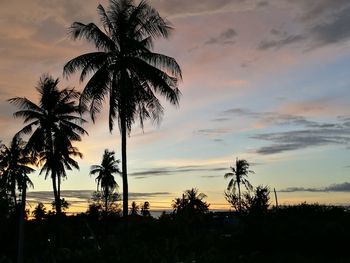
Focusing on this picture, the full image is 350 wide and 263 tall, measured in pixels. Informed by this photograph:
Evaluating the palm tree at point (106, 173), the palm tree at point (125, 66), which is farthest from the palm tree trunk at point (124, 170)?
the palm tree at point (106, 173)

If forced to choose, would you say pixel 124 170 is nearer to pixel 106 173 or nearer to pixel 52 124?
pixel 52 124

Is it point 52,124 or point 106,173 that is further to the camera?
point 106,173

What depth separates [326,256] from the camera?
17062 millimetres

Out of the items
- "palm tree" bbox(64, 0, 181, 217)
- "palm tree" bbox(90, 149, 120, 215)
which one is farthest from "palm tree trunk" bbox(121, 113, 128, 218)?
"palm tree" bbox(90, 149, 120, 215)

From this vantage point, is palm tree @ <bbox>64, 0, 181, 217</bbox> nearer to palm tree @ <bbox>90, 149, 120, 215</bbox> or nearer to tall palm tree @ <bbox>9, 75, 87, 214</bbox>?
tall palm tree @ <bbox>9, 75, 87, 214</bbox>

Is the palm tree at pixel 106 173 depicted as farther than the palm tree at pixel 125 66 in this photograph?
Yes

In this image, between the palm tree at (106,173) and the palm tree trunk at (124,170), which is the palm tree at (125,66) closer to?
the palm tree trunk at (124,170)

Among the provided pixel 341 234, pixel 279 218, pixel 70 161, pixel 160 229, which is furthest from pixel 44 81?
pixel 341 234

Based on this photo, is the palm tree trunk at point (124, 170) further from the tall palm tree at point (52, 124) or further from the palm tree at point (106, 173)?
the palm tree at point (106, 173)

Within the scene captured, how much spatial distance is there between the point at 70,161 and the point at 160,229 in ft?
53.1

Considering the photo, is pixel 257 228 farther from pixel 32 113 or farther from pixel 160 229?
pixel 32 113

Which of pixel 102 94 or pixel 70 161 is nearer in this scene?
pixel 102 94

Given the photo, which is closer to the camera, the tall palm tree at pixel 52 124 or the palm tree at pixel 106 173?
the tall palm tree at pixel 52 124

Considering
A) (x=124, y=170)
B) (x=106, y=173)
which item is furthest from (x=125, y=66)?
(x=106, y=173)
